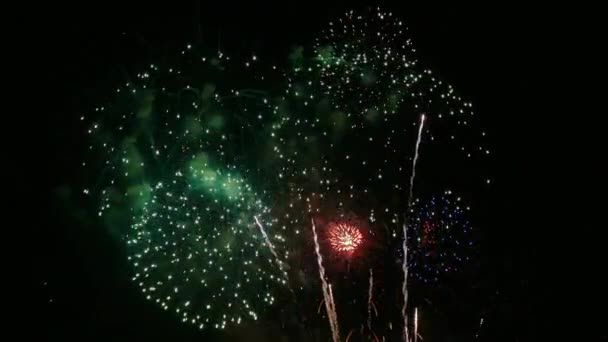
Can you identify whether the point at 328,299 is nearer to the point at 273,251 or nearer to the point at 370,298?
the point at 370,298

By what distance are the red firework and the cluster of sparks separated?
38mm

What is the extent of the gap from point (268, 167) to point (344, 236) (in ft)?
5.50

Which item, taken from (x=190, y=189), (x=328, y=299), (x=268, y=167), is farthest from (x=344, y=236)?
(x=190, y=189)

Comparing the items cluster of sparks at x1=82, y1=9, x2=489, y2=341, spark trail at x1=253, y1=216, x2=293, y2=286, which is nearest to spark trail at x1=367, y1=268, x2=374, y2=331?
cluster of sparks at x1=82, y1=9, x2=489, y2=341

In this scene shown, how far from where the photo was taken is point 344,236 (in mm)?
8609

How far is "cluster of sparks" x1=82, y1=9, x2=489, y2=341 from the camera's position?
8.01 m

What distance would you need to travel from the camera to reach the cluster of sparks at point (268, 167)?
8.01m

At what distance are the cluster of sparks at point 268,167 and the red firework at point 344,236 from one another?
0.04 m

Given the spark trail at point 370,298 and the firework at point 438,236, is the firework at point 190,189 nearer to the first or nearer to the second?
the spark trail at point 370,298

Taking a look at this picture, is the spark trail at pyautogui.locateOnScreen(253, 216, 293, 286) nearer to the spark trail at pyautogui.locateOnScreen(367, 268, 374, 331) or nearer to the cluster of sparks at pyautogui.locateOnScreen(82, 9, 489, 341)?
the cluster of sparks at pyautogui.locateOnScreen(82, 9, 489, 341)

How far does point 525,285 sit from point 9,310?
8.59 m

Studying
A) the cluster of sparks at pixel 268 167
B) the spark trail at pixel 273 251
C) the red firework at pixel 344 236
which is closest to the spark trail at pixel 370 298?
the cluster of sparks at pixel 268 167

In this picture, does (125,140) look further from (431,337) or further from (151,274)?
(431,337)

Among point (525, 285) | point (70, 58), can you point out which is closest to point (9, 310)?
point (70, 58)
